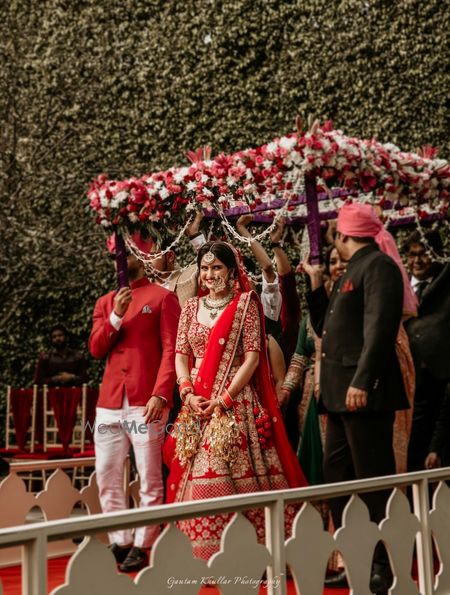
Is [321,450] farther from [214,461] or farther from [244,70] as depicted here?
[244,70]

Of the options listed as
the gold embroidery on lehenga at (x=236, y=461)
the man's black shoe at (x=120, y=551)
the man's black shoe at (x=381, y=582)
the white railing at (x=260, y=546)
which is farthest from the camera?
the man's black shoe at (x=120, y=551)

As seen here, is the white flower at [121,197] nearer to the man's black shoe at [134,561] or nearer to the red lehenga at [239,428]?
the red lehenga at [239,428]

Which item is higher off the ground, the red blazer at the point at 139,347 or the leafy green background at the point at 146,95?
the leafy green background at the point at 146,95

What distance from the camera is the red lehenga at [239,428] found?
4664 mm

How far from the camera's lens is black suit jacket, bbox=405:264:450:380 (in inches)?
224

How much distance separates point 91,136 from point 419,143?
4.17 m

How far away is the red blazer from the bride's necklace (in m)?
0.53

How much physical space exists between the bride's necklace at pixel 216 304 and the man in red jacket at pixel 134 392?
535 millimetres

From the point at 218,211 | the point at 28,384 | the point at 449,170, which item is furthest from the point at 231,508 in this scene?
the point at 28,384

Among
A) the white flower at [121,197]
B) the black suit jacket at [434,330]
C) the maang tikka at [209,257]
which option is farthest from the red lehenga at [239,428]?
the white flower at [121,197]

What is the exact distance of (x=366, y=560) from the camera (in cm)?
355

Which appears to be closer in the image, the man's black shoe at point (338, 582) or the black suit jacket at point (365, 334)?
the black suit jacket at point (365, 334)

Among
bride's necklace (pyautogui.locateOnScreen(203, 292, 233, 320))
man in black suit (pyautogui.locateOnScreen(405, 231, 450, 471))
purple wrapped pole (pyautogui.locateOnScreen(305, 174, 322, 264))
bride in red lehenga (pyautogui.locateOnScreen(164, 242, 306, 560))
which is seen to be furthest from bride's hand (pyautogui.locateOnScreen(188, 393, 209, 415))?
man in black suit (pyautogui.locateOnScreen(405, 231, 450, 471))

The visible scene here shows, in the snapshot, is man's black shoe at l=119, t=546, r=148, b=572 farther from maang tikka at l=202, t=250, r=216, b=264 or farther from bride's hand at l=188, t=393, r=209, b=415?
maang tikka at l=202, t=250, r=216, b=264
